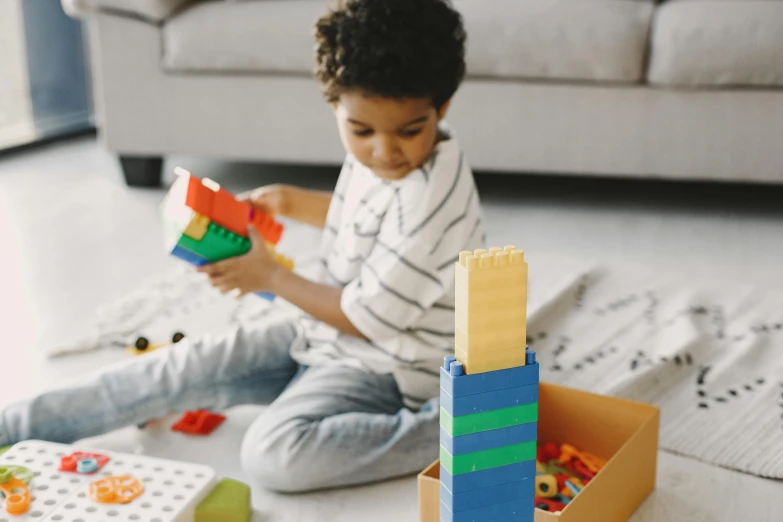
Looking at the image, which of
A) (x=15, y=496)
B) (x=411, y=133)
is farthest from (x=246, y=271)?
(x=15, y=496)

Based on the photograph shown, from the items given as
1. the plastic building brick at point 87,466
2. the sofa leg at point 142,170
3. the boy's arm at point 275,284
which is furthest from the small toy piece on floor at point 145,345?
the sofa leg at point 142,170

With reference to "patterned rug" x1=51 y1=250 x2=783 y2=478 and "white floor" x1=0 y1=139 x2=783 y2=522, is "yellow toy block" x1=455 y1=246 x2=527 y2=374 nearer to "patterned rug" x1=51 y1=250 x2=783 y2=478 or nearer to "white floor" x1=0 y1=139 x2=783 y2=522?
"white floor" x1=0 y1=139 x2=783 y2=522

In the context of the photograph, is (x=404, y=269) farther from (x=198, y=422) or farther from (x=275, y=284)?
(x=198, y=422)

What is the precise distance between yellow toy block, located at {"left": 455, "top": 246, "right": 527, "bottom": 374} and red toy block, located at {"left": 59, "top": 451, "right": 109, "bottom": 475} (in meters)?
0.50

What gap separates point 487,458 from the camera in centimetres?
75

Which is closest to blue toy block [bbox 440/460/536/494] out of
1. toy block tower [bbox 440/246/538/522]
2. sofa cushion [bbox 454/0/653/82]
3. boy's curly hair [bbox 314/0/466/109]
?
toy block tower [bbox 440/246/538/522]

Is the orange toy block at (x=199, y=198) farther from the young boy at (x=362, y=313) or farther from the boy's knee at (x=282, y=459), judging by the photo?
the boy's knee at (x=282, y=459)

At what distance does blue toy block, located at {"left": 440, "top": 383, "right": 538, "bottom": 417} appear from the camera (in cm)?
72

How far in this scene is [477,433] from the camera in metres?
0.74

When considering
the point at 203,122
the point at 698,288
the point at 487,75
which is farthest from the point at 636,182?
the point at 203,122

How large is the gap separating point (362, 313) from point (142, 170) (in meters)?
1.38

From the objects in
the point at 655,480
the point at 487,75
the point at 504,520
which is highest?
the point at 487,75

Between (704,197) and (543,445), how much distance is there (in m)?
1.26

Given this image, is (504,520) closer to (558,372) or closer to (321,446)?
(321,446)
